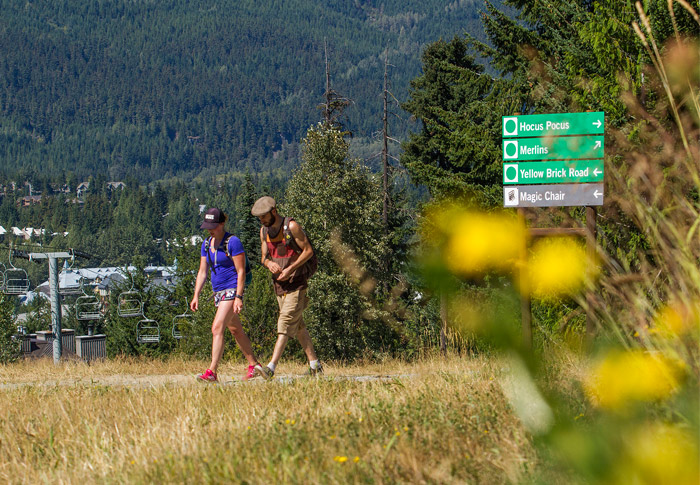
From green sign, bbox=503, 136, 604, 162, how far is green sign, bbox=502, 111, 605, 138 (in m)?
0.07

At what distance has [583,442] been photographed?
5.49ft

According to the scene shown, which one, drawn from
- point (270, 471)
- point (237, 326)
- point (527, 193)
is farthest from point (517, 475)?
point (237, 326)

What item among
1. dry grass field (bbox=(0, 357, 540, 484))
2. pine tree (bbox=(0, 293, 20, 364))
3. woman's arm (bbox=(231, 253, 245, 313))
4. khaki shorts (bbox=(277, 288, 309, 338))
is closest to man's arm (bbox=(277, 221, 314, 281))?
khaki shorts (bbox=(277, 288, 309, 338))

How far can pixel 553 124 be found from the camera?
250 inches

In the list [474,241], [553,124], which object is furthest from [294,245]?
[474,241]

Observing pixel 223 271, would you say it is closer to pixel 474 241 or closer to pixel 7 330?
pixel 474 241

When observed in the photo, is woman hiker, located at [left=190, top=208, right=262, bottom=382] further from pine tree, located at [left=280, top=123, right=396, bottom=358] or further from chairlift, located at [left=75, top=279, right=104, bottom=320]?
pine tree, located at [left=280, top=123, right=396, bottom=358]

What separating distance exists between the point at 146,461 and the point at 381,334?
1402 inches

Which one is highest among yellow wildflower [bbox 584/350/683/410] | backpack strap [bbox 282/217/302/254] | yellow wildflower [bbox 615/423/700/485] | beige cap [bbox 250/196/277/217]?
beige cap [bbox 250/196/277/217]

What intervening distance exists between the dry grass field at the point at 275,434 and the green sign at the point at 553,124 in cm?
176

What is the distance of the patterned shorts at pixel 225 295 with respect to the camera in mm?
7191

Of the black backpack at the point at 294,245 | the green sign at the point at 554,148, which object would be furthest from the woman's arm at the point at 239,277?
the green sign at the point at 554,148

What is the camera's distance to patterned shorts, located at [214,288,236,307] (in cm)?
719

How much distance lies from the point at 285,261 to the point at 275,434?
11.4ft
